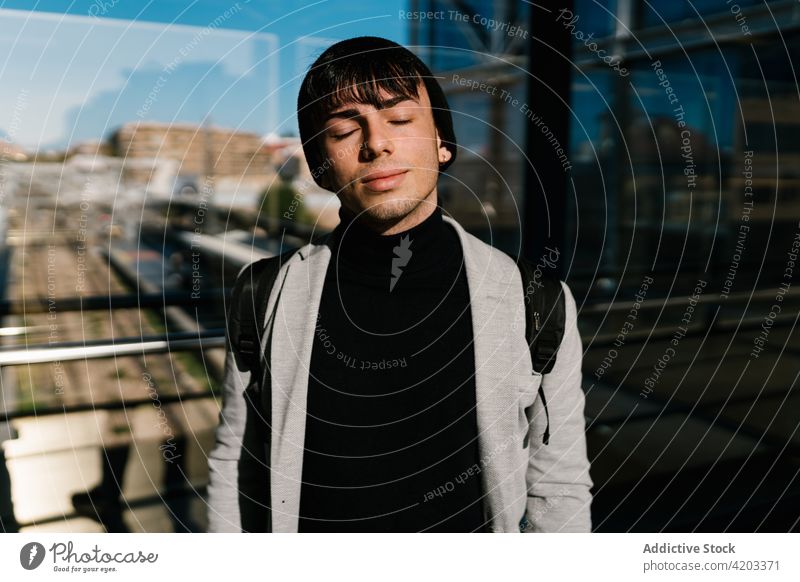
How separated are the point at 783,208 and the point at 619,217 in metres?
0.89

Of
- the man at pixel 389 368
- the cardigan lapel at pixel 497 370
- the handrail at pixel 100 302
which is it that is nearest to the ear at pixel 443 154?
the man at pixel 389 368

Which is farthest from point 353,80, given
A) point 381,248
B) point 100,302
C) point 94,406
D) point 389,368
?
point 94,406

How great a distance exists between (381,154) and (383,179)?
0.02m

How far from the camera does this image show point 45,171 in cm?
225

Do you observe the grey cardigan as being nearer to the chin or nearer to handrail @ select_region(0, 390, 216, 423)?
the chin

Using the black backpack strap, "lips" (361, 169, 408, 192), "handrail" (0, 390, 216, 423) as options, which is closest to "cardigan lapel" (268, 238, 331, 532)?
"lips" (361, 169, 408, 192)

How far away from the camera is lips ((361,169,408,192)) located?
68 centimetres

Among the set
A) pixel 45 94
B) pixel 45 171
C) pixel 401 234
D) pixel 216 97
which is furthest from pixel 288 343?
pixel 45 171

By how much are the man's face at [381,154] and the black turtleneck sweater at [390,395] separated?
3 cm

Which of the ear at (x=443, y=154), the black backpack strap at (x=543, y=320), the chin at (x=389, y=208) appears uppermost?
the ear at (x=443, y=154)

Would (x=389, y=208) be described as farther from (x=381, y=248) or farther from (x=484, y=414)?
(x=484, y=414)

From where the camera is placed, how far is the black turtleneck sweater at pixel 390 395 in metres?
0.70

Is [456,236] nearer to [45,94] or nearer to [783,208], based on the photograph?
[45,94]

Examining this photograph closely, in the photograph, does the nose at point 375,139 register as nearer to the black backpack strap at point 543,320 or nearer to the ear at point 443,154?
the ear at point 443,154
